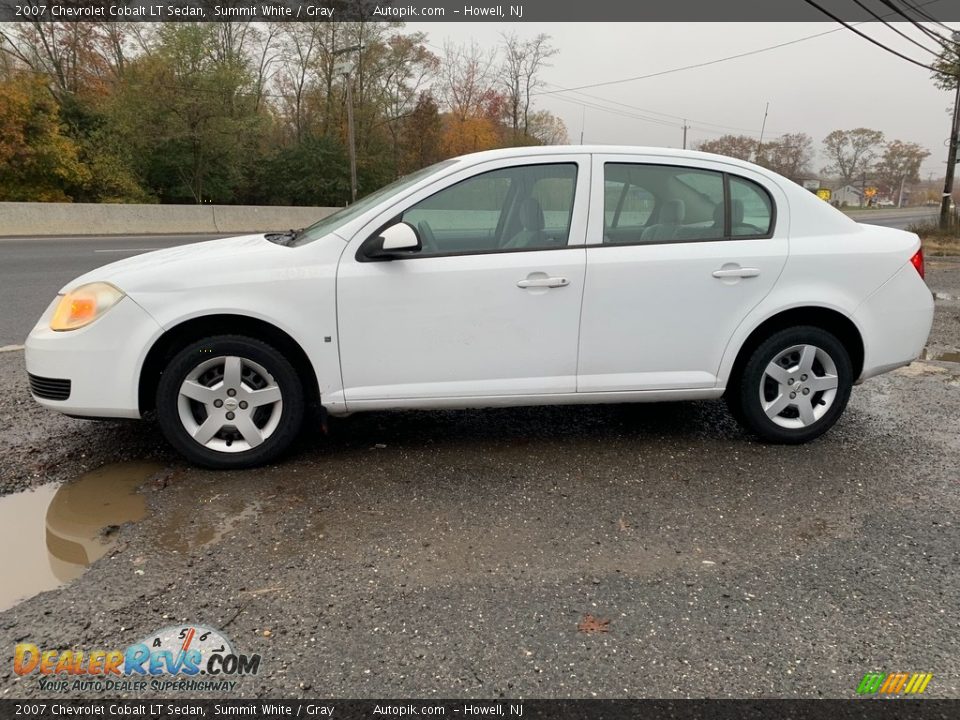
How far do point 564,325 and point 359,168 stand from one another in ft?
123

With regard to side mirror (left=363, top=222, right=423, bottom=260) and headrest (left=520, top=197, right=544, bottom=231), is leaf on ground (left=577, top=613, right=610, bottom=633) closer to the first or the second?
side mirror (left=363, top=222, right=423, bottom=260)

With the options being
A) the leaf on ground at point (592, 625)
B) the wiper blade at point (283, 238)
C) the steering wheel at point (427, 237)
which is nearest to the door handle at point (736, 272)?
the steering wheel at point (427, 237)

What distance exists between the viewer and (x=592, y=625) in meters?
2.35

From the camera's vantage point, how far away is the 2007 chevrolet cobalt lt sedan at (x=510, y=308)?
134 inches

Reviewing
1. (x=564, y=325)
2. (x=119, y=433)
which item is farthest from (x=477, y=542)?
(x=119, y=433)

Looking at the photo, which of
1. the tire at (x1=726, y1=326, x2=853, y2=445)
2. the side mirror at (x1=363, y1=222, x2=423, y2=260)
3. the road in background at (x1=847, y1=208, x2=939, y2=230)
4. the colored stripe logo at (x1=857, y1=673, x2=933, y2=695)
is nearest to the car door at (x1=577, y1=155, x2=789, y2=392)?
the tire at (x1=726, y1=326, x2=853, y2=445)

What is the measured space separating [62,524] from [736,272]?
365cm

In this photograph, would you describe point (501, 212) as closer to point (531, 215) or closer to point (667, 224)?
point (531, 215)

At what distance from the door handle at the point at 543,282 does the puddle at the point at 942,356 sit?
458 cm

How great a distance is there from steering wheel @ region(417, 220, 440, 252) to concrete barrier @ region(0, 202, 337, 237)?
20231 millimetres

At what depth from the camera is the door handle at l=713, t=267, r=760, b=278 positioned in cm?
371

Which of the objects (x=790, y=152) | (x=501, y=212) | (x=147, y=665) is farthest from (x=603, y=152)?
(x=790, y=152)

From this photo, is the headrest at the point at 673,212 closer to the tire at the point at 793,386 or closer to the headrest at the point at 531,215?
the headrest at the point at 531,215

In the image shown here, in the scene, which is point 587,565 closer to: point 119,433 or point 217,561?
point 217,561
